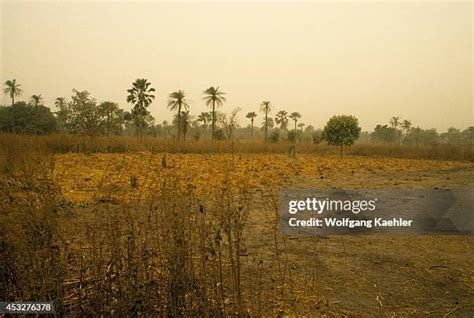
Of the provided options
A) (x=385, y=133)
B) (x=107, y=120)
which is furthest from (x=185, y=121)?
(x=385, y=133)

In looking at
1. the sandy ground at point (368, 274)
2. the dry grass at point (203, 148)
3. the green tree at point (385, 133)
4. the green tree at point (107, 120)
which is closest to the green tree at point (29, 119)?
the green tree at point (107, 120)

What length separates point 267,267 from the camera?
362cm

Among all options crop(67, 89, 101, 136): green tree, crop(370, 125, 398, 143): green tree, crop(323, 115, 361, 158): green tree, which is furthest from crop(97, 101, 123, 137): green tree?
crop(370, 125, 398, 143): green tree

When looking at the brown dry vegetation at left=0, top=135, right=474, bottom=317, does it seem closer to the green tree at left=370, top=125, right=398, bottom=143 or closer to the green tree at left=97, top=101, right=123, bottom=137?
the green tree at left=97, top=101, right=123, bottom=137

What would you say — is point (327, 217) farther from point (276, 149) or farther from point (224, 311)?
point (276, 149)

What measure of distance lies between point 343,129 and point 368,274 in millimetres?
25174

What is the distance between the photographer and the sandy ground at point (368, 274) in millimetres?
2873

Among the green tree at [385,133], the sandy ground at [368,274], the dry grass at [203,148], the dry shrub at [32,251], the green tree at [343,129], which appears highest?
the green tree at [385,133]

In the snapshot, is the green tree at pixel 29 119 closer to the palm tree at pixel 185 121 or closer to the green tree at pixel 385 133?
the palm tree at pixel 185 121

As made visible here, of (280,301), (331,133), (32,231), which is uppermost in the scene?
(331,133)

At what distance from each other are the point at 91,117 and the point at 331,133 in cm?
1902

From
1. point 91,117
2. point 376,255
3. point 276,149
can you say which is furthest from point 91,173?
point 276,149

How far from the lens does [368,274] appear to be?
3555 mm

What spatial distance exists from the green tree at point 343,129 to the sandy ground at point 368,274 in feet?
76.0
